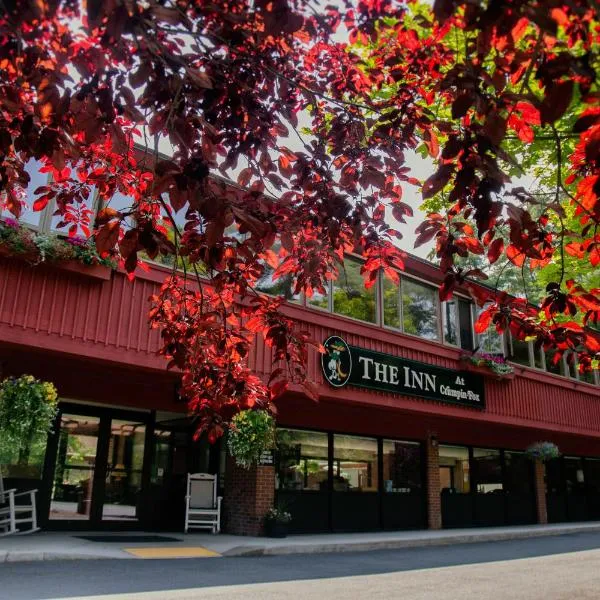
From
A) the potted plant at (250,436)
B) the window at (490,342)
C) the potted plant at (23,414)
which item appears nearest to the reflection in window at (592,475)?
the window at (490,342)

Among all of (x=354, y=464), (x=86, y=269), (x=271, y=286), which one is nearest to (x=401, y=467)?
(x=354, y=464)

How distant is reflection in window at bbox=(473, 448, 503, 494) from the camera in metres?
17.1

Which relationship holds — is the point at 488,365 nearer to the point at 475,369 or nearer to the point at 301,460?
the point at 475,369

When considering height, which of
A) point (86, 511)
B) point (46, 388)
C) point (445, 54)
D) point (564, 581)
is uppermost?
point (445, 54)

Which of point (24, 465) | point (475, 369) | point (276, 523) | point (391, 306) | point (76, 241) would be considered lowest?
point (276, 523)

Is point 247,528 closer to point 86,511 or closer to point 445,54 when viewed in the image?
point 86,511

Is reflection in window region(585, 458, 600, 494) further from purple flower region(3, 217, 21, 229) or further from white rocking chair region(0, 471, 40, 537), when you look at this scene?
purple flower region(3, 217, 21, 229)

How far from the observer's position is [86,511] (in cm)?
1091

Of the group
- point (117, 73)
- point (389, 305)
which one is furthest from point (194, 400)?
point (389, 305)

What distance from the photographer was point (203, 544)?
1034 centimetres

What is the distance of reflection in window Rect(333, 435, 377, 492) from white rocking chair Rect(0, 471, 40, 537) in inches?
251

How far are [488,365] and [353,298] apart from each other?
14.6 ft

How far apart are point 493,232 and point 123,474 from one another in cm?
1002

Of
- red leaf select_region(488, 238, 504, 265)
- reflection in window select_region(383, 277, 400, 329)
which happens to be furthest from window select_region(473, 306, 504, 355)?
red leaf select_region(488, 238, 504, 265)
